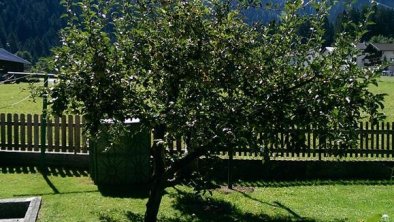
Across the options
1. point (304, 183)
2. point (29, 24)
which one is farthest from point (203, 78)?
point (29, 24)

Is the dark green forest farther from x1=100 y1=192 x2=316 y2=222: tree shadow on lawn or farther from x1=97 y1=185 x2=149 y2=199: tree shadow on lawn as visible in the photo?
x1=100 y1=192 x2=316 y2=222: tree shadow on lawn

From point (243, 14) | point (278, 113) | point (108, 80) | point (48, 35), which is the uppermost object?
point (48, 35)

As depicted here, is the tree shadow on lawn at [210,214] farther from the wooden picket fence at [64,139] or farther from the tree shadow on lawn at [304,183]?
the wooden picket fence at [64,139]

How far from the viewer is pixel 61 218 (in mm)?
8094

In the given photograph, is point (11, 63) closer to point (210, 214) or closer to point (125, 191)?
point (125, 191)

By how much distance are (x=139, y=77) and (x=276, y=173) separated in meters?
6.89

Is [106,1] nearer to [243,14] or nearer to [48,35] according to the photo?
[243,14]

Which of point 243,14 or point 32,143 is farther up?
point 243,14

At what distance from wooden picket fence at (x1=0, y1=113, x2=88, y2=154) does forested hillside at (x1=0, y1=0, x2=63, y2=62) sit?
16797 centimetres

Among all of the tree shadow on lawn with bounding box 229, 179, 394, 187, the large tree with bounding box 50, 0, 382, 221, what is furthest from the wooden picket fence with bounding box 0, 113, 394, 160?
the large tree with bounding box 50, 0, 382, 221

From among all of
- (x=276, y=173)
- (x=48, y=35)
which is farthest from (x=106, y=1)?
(x=48, y=35)

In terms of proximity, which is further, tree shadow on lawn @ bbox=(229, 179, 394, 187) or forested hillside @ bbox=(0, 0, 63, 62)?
forested hillside @ bbox=(0, 0, 63, 62)

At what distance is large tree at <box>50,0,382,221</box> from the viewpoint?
5.68 m

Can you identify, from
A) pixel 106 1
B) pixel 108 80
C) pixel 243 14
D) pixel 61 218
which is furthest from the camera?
pixel 61 218
